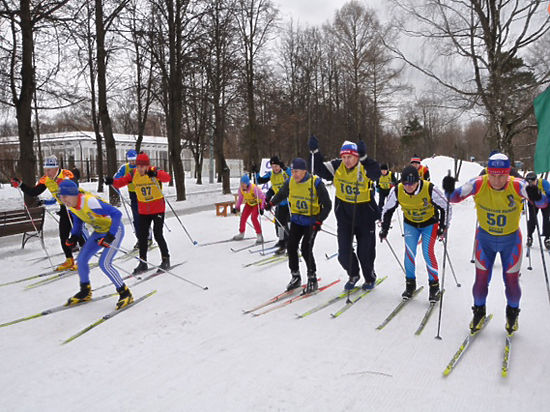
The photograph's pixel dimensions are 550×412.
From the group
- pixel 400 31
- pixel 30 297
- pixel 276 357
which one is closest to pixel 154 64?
pixel 400 31

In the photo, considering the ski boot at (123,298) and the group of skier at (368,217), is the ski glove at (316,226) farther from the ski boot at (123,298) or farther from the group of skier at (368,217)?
the ski boot at (123,298)

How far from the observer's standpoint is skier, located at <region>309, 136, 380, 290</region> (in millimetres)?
5277

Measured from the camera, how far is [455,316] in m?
4.56

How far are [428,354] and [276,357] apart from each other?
4.73 ft

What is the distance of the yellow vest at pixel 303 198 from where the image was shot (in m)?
5.48

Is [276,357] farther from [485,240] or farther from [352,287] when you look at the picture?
[485,240]

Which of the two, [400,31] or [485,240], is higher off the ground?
[400,31]

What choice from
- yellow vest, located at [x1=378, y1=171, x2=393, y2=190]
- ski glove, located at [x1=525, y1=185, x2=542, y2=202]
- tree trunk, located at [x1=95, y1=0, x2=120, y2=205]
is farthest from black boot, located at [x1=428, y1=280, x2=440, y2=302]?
tree trunk, located at [x1=95, y1=0, x2=120, y2=205]

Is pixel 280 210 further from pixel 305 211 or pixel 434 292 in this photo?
pixel 434 292

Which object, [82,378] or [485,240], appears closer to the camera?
[82,378]

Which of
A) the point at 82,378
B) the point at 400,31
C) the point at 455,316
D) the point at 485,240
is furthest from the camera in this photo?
the point at 400,31

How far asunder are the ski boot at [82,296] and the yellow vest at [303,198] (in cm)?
305

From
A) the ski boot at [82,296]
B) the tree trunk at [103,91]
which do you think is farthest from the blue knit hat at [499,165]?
the tree trunk at [103,91]

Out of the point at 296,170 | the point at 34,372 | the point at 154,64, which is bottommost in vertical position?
the point at 34,372
